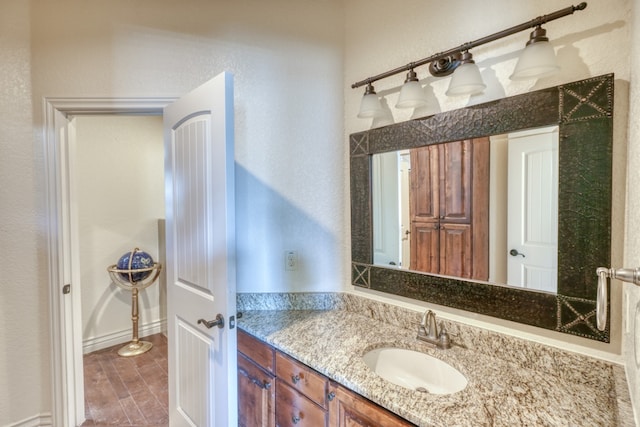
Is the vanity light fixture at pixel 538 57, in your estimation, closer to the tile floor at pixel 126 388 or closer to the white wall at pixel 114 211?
the tile floor at pixel 126 388

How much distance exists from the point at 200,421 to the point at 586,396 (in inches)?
63.1

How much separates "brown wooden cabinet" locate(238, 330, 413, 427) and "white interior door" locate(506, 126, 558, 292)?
2.34 feet

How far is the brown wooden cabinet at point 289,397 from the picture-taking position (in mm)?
1067

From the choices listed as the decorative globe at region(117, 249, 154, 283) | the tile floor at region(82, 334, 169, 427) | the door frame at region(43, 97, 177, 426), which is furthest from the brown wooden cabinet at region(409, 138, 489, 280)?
the decorative globe at region(117, 249, 154, 283)

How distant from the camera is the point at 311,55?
1827mm

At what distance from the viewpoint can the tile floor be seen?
2.08 meters

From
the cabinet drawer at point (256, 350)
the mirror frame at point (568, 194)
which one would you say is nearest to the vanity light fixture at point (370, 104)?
the mirror frame at point (568, 194)

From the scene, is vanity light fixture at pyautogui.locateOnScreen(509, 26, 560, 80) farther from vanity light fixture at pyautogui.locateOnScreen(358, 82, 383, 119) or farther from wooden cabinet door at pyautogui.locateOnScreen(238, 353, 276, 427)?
wooden cabinet door at pyautogui.locateOnScreen(238, 353, 276, 427)

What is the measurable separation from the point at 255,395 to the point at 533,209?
4.73 feet

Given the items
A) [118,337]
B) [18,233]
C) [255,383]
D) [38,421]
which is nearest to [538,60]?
[255,383]

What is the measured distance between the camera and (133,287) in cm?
296

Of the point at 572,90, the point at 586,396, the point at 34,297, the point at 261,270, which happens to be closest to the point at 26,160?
the point at 34,297

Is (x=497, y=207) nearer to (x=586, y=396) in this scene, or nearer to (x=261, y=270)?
(x=586, y=396)

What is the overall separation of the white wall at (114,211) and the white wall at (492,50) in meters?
2.46
